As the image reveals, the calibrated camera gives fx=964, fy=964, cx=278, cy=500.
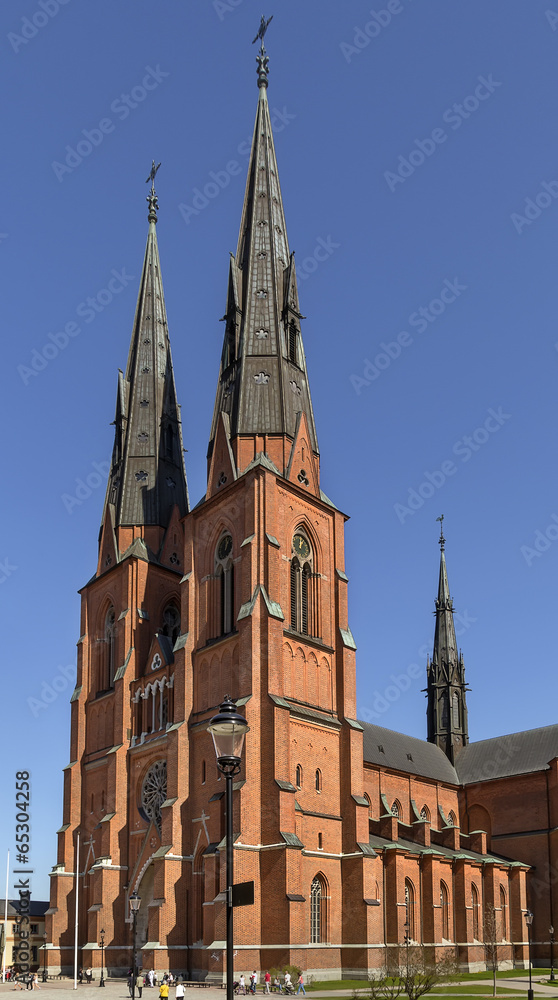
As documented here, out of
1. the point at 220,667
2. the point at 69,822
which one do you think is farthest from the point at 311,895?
the point at 69,822

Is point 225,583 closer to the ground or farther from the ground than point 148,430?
closer to the ground

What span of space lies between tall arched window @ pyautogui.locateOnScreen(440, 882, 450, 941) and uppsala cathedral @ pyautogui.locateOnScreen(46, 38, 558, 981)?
0.14 m

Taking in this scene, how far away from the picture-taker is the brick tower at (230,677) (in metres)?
45.7

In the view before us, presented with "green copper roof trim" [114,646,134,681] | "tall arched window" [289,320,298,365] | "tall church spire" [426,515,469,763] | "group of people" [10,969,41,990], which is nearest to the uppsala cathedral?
"green copper roof trim" [114,646,134,681]

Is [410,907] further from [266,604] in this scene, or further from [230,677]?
[266,604]

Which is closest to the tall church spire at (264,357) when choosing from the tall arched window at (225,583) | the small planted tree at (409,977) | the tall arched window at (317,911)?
the tall arched window at (225,583)

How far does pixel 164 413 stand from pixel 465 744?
40866 millimetres

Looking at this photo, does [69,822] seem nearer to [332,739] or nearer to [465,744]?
[332,739]

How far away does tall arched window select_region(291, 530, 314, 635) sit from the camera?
171 feet

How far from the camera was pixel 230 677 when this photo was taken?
49.8 metres

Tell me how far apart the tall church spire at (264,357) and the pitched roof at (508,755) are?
1339 inches

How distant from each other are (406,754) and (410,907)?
18734 millimetres

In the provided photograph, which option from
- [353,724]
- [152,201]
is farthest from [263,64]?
[353,724]

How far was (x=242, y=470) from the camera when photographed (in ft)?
180
